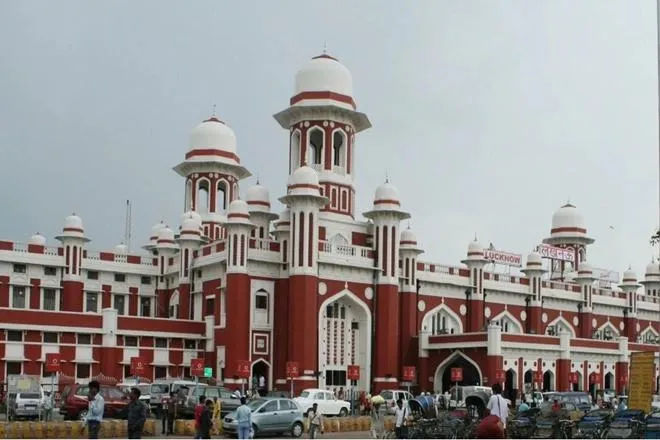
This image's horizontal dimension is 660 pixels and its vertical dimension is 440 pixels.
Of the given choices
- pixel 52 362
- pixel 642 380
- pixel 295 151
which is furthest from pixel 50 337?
pixel 642 380

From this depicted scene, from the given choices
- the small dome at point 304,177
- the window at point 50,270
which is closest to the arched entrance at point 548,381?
the small dome at point 304,177

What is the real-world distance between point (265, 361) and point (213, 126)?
19078mm

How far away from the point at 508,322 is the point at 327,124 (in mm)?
19607

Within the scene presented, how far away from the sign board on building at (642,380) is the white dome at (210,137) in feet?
148

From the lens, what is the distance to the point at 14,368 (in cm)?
4938

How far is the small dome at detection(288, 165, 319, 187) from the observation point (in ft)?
172

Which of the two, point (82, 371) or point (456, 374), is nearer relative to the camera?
point (82, 371)

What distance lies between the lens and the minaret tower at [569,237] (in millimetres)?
79562

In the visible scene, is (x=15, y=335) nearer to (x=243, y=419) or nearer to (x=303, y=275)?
(x=303, y=275)

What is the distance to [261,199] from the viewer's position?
198ft

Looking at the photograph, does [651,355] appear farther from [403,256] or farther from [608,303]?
[608,303]

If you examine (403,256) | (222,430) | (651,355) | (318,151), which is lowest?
(222,430)

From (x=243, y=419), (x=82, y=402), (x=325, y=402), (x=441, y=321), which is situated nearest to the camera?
(x=243, y=419)

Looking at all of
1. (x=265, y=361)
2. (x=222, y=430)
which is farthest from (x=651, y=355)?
(x=265, y=361)
